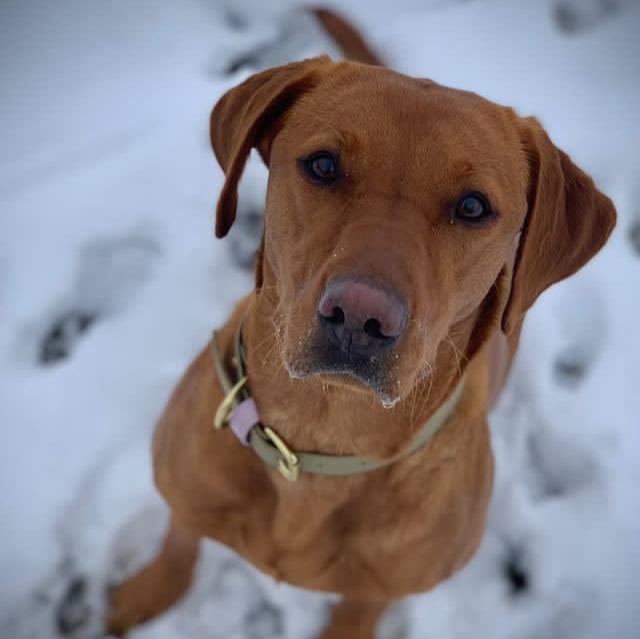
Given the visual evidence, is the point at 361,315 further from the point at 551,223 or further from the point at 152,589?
the point at 152,589

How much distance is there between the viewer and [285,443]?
2.08 meters

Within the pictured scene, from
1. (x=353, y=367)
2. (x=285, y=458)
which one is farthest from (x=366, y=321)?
(x=285, y=458)

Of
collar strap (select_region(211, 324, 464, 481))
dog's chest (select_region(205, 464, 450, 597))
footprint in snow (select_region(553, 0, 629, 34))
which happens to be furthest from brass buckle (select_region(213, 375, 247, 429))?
footprint in snow (select_region(553, 0, 629, 34))

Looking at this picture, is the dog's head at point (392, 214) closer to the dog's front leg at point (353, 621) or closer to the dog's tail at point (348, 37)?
the dog's front leg at point (353, 621)

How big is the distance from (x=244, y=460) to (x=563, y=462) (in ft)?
6.05

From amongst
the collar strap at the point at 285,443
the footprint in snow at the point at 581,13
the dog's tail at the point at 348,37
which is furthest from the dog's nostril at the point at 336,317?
the footprint in snow at the point at 581,13

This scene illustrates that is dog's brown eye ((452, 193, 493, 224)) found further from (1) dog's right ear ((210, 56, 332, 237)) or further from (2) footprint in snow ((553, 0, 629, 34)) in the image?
(2) footprint in snow ((553, 0, 629, 34))

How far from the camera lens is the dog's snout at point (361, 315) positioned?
4.94 ft

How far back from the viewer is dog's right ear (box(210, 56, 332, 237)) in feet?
6.37

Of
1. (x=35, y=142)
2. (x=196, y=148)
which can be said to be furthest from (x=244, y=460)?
(x=35, y=142)

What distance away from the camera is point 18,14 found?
4309 mm

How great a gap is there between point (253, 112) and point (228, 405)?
84 cm

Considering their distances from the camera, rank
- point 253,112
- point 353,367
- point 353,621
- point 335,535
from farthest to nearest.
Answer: point 353,621 → point 335,535 → point 253,112 → point 353,367

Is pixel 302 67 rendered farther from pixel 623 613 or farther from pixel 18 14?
pixel 18 14
